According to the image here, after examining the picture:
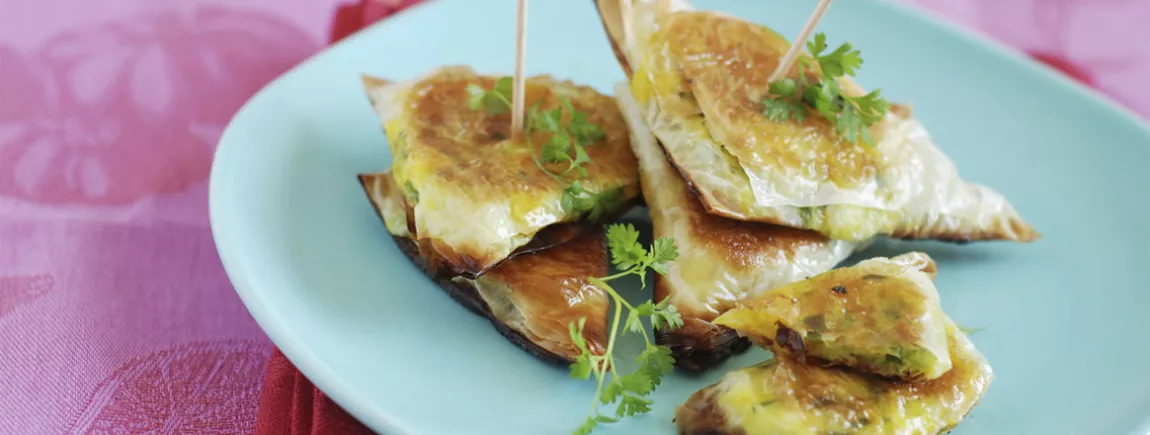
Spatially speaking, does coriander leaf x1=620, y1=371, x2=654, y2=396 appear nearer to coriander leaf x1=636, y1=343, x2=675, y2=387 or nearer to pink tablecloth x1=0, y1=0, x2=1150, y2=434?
coriander leaf x1=636, y1=343, x2=675, y2=387

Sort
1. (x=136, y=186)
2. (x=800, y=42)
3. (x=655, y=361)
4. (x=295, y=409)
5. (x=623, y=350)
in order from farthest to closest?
1. (x=136, y=186)
2. (x=800, y=42)
3. (x=623, y=350)
4. (x=295, y=409)
5. (x=655, y=361)

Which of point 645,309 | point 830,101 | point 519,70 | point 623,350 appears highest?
point 830,101

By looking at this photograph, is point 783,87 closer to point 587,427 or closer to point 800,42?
point 800,42

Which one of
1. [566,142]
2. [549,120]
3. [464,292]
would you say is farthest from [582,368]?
[549,120]

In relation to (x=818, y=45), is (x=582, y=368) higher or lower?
lower

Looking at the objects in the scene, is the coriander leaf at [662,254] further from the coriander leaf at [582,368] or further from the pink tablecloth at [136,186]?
the pink tablecloth at [136,186]

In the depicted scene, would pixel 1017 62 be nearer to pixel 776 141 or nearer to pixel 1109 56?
pixel 1109 56

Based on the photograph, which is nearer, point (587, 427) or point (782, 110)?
point (587, 427)

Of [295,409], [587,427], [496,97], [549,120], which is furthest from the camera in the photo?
[496,97]
